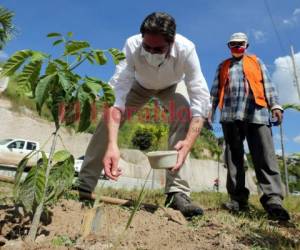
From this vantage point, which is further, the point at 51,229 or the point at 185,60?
the point at 185,60

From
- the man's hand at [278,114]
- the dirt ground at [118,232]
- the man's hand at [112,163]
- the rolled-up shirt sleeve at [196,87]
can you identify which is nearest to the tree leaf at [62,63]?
the man's hand at [112,163]

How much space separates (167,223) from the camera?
254 cm

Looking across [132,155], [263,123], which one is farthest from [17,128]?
[263,123]

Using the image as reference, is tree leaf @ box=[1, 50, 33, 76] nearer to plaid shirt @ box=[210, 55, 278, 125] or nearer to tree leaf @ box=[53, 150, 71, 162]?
tree leaf @ box=[53, 150, 71, 162]

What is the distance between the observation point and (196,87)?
3000mm

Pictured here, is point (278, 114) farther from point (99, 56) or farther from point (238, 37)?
point (99, 56)

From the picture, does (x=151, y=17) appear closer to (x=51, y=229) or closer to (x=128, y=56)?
(x=128, y=56)

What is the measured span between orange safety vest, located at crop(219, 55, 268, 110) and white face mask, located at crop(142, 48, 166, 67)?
4.23 feet

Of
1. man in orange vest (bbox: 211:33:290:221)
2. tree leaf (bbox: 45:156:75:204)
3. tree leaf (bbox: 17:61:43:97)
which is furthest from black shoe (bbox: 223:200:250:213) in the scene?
tree leaf (bbox: 17:61:43:97)

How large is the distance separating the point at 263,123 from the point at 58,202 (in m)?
2.07

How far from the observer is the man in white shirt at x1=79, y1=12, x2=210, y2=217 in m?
2.72

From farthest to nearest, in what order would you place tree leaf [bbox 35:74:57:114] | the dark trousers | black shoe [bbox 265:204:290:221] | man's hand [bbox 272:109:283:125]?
1. man's hand [bbox 272:109:283:125]
2. the dark trousers
3. black shoe [bbox 265:204:290:221]
4. tree leaf [bbox 35:74:57:114]

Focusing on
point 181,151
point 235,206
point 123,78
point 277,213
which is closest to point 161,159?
point 181,151

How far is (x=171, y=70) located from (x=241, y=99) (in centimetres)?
112
